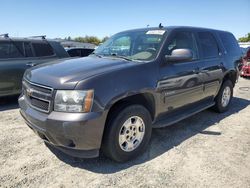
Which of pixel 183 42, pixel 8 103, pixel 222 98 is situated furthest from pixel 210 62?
pixel 8 103

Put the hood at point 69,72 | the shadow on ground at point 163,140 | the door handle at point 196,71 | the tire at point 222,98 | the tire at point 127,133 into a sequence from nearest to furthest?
the hood at point 69,72 < the tire at point 127,133 < the shadow on ground at point 163,140 < the door handle at point 196,71 < the tire at point 222,98

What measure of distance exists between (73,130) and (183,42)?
105 inches

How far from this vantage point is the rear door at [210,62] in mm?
4953

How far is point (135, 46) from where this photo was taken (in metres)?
Result: 4.30

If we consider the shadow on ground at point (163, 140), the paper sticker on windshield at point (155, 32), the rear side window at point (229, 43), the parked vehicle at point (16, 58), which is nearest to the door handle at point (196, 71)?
the paper sticker on windshield at point (155, 32)

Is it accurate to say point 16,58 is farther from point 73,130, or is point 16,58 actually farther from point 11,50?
point 73,130

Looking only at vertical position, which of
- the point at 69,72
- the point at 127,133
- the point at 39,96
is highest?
the point at 69,72

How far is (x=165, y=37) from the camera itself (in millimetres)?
4160

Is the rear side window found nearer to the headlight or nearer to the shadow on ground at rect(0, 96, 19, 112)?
the headlight

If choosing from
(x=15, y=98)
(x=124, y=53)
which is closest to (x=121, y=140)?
(x=124, y=53)

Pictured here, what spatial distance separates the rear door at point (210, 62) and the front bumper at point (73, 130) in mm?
2595

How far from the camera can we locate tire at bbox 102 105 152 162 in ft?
10.7

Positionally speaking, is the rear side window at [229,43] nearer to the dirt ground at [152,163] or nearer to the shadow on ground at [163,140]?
the shadow on ground at [163,140]

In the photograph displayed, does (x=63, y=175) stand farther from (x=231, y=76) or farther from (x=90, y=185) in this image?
(x=231, y=76)
